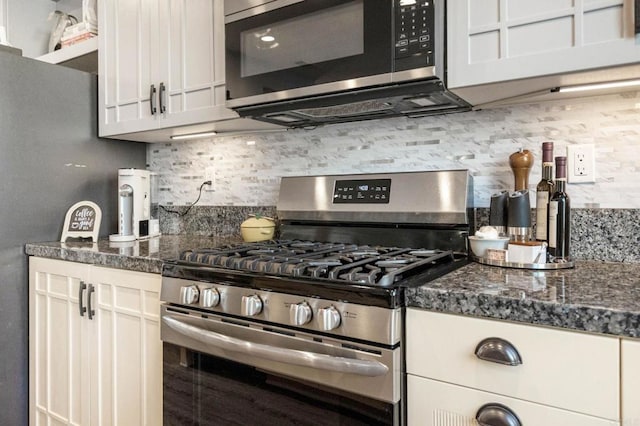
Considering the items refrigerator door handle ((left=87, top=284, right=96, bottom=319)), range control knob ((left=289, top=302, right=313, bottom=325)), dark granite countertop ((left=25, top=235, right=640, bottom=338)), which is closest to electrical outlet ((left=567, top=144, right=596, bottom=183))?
dark granite countertop ((left=25, top=235, right=640, bottom=338))

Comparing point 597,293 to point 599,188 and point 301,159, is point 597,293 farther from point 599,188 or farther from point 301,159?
point 301,159

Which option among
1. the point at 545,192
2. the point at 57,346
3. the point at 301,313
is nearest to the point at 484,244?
the point at 545,192

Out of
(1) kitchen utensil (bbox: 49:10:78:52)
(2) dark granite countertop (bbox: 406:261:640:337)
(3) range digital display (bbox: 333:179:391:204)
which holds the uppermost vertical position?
(1) kitchen utensil (bbox: 49:10:78:52)

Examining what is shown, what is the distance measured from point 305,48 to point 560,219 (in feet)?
3.07

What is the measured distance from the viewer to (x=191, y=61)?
1804 millimetres

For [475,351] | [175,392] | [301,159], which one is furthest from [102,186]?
[475,351]

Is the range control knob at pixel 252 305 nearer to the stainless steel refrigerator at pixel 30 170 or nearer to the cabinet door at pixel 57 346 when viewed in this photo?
the cabinet door at pixel 57 346

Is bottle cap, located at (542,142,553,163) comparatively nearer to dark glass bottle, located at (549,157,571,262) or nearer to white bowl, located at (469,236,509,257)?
dark glass bottle, located at (549,157,571,262)

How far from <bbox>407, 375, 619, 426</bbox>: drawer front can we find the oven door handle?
10 centimetres

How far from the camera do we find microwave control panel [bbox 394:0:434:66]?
46.3 inches

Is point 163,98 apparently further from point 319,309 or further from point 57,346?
point 319,309

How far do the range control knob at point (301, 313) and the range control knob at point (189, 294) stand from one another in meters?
0.37

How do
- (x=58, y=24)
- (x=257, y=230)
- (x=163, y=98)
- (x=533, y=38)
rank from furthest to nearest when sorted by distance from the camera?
(x=58, y=24)
(x=163, y=98)
(x=257, y=230)
(x=533, y=38)

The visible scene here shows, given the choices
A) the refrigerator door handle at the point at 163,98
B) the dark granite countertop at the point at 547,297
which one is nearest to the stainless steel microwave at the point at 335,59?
the refrigerator door handle at the point at 163,98
